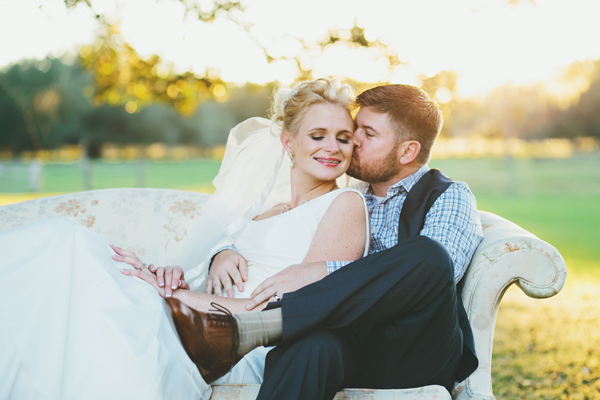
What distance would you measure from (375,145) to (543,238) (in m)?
10.2

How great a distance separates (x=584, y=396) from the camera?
11.5ft

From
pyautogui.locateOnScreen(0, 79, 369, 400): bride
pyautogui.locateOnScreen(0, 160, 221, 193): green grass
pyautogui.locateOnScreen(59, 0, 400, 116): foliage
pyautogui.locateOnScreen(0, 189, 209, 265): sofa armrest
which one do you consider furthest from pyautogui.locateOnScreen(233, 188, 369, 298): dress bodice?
pyautogui.locateOnScreen(0, 160, 221, 193): green grass

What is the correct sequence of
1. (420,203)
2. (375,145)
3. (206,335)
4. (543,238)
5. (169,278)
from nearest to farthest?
(206,335) < (169,278) < (420,203) < (375,145) < (543,238)

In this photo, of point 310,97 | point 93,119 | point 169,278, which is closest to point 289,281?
point 169,278

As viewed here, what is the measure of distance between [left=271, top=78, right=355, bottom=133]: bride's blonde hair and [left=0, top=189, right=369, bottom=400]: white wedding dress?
4.37 ft

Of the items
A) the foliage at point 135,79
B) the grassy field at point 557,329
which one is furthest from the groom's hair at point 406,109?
the foliage at point 135,79

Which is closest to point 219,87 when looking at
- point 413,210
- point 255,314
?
point 413,210

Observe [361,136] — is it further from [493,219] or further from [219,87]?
[219,87]

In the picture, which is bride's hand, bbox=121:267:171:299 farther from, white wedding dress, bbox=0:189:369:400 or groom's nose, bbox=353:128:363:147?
groom's nose, bbox=353:128:363:147

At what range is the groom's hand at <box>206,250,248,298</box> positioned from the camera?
2.65 m

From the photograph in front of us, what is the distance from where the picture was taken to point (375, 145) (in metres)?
2.88

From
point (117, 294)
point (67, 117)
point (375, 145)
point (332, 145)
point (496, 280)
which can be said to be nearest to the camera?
point (117, 294)

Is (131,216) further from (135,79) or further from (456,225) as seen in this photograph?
(135,79)

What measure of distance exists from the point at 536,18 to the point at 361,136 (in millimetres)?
3272
